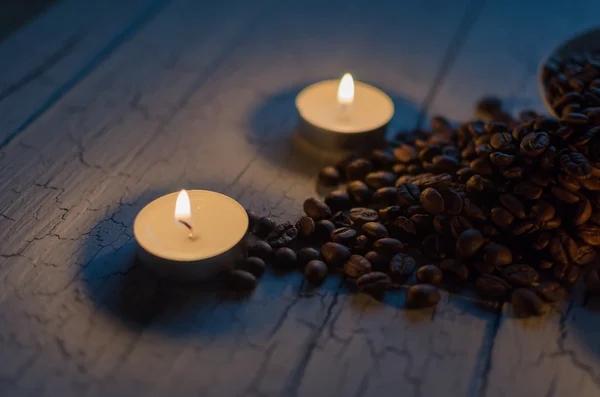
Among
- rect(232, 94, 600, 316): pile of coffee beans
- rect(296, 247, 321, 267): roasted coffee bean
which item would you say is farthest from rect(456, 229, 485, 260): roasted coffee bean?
rect(296, 247, 321, 267): roasted coffee bean

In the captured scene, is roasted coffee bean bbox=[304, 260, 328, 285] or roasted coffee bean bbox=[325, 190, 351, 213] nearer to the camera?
roasted coffee bean bbox=[304, 260, 328, 285]

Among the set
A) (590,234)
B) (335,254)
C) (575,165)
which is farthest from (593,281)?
(335,254)

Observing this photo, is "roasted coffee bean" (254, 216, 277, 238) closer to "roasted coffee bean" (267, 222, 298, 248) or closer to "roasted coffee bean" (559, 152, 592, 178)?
"roasted coffee bean" (267, 222, 298, 248)

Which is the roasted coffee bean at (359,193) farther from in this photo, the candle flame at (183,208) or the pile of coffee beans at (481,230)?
the candle flame at (183,208)

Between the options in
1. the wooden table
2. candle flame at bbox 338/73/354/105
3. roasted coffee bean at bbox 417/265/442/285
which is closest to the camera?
the wooden table

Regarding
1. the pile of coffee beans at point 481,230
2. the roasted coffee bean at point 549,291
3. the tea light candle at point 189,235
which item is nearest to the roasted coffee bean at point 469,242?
the pile of coffee beans at point 481,230

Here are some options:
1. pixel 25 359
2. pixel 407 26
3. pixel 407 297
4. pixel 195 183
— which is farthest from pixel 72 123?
pixel 407 26

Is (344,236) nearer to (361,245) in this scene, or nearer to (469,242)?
(361,245)
